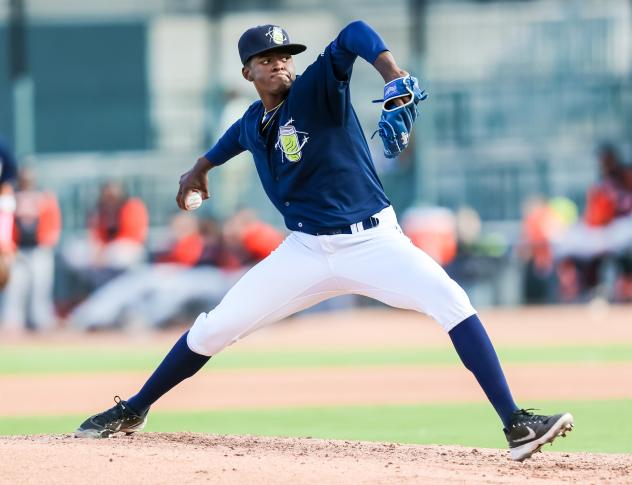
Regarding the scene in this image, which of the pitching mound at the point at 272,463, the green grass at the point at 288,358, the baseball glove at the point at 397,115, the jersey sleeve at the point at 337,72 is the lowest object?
the pitching mound at the point at 272,463

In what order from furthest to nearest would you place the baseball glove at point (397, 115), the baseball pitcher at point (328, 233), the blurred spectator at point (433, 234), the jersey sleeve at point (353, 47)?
the blurred spectator at point (433, 234), the baseball pitcher at point (328, 233), the jersey sleeve at point (353, 47), the baseball glove at point (397, 115)

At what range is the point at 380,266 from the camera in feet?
18.2

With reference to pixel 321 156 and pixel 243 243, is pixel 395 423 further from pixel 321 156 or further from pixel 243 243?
pixel 243 243

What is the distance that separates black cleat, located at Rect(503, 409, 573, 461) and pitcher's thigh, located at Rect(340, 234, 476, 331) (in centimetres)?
50

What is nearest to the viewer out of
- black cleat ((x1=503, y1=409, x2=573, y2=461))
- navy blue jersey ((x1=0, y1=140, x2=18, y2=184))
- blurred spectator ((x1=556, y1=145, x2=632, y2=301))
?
black cleat ((x1=503, y1=409, x2=573, y2=461))

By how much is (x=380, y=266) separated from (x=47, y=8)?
61.8ft

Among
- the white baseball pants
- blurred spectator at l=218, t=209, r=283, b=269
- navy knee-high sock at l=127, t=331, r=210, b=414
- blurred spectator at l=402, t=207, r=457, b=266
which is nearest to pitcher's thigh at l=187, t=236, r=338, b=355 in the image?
the white baseball pants

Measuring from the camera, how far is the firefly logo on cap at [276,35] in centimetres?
559

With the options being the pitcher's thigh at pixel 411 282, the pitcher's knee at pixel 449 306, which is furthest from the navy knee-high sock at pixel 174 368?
the pitcher's knee at pixel 449 306

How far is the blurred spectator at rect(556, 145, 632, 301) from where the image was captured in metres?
17.3

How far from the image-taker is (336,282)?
5691 mm

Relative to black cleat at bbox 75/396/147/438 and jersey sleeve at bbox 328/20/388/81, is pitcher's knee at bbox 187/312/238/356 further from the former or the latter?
jersey sleeve at bbox 328/20/388/81

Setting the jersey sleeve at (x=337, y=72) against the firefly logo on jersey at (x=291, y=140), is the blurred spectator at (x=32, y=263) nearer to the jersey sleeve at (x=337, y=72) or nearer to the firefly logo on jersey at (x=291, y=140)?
the firefly logo on jersey at (x=291, y=140)

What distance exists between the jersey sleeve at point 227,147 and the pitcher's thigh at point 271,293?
65 cm
